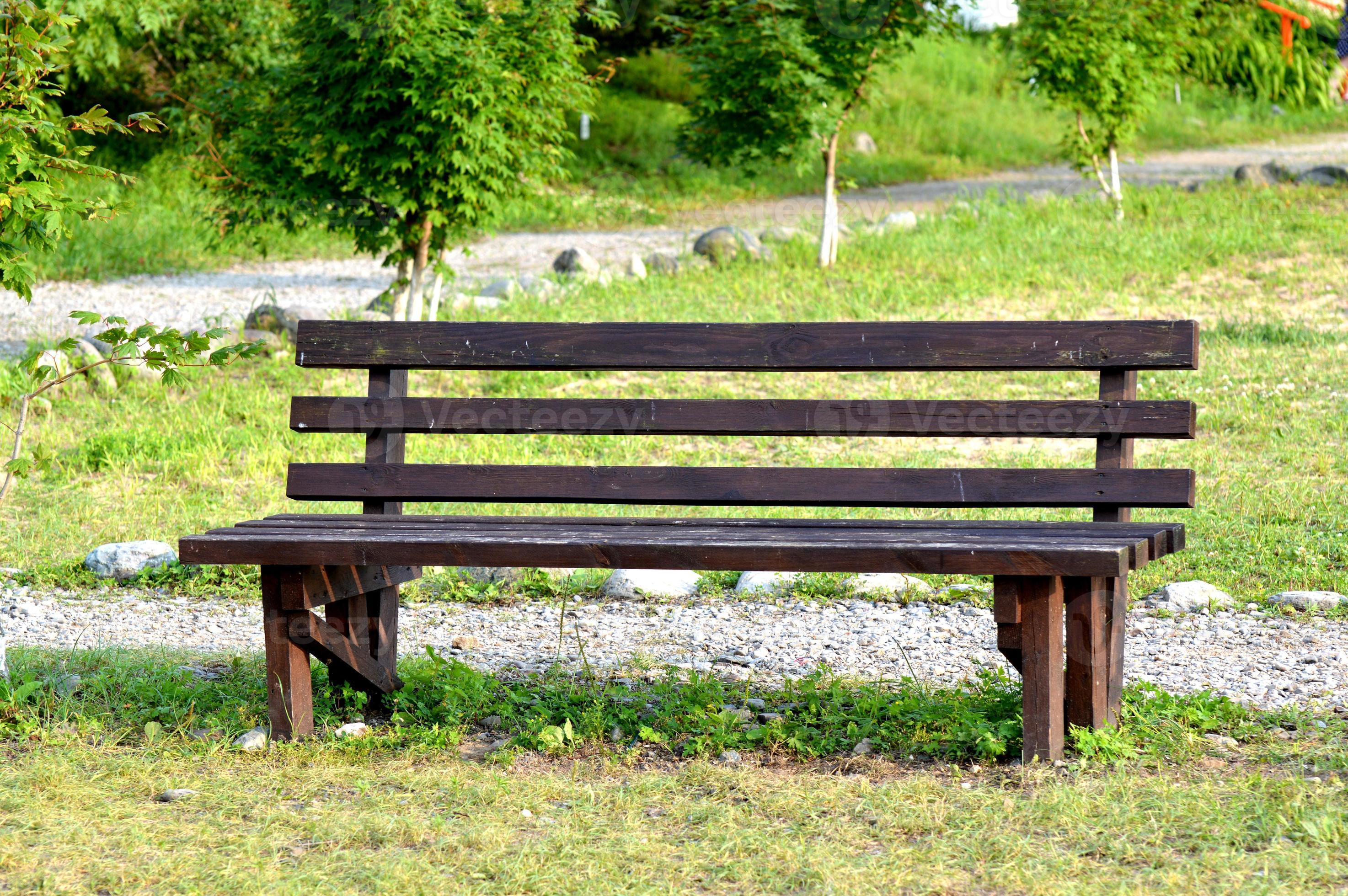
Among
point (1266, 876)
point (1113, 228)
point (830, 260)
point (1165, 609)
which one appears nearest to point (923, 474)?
point (1266, 876)

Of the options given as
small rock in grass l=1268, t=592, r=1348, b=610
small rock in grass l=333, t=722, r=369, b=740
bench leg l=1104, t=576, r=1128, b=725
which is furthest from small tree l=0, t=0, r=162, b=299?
small rock in grass l=1268, t=592, r=1348, b=610

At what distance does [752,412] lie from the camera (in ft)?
11.5

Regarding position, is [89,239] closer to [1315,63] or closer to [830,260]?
[830,260]

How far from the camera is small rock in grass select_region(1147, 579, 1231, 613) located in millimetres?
4613

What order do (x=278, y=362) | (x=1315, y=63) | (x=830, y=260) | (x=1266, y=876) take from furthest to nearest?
(x=1315, y=63), (x=830, y=260), (x=278, y=362), (x=1266, y=876)

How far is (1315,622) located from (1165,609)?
18.6 inches

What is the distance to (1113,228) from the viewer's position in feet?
39.9

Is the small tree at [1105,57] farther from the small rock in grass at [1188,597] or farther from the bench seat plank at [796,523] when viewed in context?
the bench seat plank at [796,523]

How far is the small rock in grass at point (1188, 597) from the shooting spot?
4613mm

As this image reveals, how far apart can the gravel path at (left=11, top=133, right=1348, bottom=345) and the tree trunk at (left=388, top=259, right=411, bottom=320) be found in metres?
1.07

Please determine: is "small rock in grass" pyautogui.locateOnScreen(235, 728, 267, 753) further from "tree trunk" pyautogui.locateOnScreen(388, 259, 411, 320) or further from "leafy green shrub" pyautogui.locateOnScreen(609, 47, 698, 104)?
"leafy green shrub" pyautogui.locateOnScreen(609, 47, 698, 104)

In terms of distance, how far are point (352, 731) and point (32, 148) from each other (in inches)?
71.1

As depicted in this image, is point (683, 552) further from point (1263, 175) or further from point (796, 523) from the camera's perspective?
point (1263, 175)

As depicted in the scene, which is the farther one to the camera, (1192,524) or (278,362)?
(278,362)
